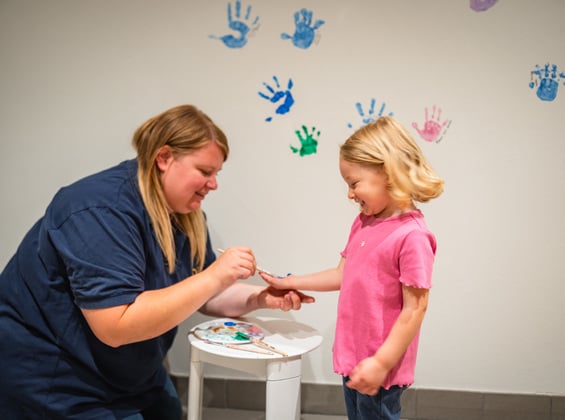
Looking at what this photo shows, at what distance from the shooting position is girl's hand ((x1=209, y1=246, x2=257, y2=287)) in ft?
3.60

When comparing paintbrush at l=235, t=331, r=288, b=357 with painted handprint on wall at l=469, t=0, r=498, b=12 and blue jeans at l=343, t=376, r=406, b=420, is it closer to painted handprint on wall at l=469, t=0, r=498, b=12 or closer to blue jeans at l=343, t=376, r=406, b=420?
blue jeans at l=343, t=376, r=406, b=420

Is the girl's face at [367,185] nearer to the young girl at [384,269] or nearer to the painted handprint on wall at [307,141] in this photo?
the young girl at [384,269]

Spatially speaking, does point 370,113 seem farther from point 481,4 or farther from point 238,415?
point 238,415

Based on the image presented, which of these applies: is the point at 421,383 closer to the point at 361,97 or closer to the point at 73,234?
the point at 361,97

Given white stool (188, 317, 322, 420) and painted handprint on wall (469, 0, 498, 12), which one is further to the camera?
painted handprint on wall (469, 0, 498, 12)

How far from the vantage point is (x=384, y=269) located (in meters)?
1.04

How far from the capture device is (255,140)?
5.24ft

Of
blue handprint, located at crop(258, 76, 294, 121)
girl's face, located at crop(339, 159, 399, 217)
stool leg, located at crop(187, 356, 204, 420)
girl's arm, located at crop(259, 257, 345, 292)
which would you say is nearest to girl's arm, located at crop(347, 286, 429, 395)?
girl's face, located at crop(339, 159, 399, 217)

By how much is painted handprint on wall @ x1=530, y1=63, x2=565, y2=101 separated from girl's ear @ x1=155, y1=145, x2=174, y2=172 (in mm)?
1095

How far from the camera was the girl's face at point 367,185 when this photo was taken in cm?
104

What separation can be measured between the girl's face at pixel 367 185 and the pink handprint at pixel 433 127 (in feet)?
1.76

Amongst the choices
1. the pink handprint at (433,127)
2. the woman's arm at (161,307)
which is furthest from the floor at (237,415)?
the pink handprint at (433,127)

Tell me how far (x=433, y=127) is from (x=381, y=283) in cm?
69

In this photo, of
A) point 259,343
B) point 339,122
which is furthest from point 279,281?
point 339,122
